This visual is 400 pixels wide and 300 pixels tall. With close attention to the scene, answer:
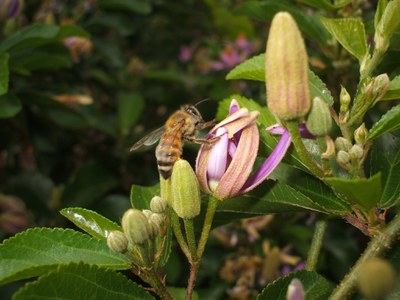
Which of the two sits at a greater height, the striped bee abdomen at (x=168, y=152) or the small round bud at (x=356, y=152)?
the small round bud at (x=356, y=152)

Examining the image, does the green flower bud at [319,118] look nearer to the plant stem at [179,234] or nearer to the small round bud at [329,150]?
the small round bud at [329,150]

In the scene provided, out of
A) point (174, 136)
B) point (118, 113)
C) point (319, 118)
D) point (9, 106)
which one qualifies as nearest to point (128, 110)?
point (118, 113)

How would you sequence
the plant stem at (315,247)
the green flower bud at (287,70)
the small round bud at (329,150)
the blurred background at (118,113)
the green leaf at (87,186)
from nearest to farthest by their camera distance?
the green flower bud at (287,70) → the small round bud at (329,150) → the plant stem at (315,247) → the blurred background at (118,113) → the green leaf at (87,186)

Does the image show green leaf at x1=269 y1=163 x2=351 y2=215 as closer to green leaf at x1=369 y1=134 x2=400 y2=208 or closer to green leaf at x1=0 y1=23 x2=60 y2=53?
green leaf at x1=369 y1=134 x2=400 y2=208

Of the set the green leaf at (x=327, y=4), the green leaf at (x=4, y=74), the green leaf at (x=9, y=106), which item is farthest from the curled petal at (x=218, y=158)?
the green leaf at (x=9, y=106)

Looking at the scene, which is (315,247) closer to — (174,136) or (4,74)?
(174,136)

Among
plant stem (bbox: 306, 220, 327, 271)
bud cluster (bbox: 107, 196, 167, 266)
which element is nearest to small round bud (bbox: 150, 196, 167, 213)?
bud cluster (bbox: 107, 196, 167, 266)
